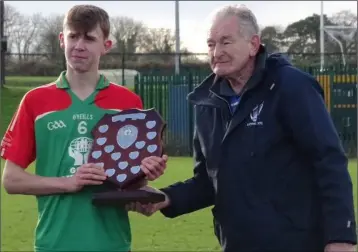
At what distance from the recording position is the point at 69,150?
3.74 metres

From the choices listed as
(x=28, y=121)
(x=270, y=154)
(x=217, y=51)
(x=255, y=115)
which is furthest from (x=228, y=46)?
(x=28, y=121)

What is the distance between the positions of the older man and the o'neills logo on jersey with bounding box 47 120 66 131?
754 millimetres

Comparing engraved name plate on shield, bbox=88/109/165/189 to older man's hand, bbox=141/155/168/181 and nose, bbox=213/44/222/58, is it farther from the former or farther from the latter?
nose, bbox=213/44/222/58

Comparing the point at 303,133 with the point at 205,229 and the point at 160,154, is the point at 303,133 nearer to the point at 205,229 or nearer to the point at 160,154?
the point at 160,154

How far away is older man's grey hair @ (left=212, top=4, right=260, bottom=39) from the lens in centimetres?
378

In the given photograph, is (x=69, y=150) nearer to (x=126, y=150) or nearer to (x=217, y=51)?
(x=126, y=150)

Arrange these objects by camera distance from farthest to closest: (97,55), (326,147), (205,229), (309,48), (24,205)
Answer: (309,48) < (24,205) < (205,229) < (97,55) < (326,147)

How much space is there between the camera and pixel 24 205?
12.1 m

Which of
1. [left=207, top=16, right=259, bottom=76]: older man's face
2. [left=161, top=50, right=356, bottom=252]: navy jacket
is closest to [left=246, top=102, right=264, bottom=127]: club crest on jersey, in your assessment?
[left=161, top=50, right=356, bottom=252]: navy jacket

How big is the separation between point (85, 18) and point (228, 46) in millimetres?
727

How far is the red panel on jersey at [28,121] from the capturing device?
3.78m

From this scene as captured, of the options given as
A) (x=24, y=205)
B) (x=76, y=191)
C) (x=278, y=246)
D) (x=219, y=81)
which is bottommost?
(x=24, y=205)

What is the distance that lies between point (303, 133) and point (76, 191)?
1.13 meters

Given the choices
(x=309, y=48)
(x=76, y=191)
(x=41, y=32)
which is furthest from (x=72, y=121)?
(x=309, y=48)
